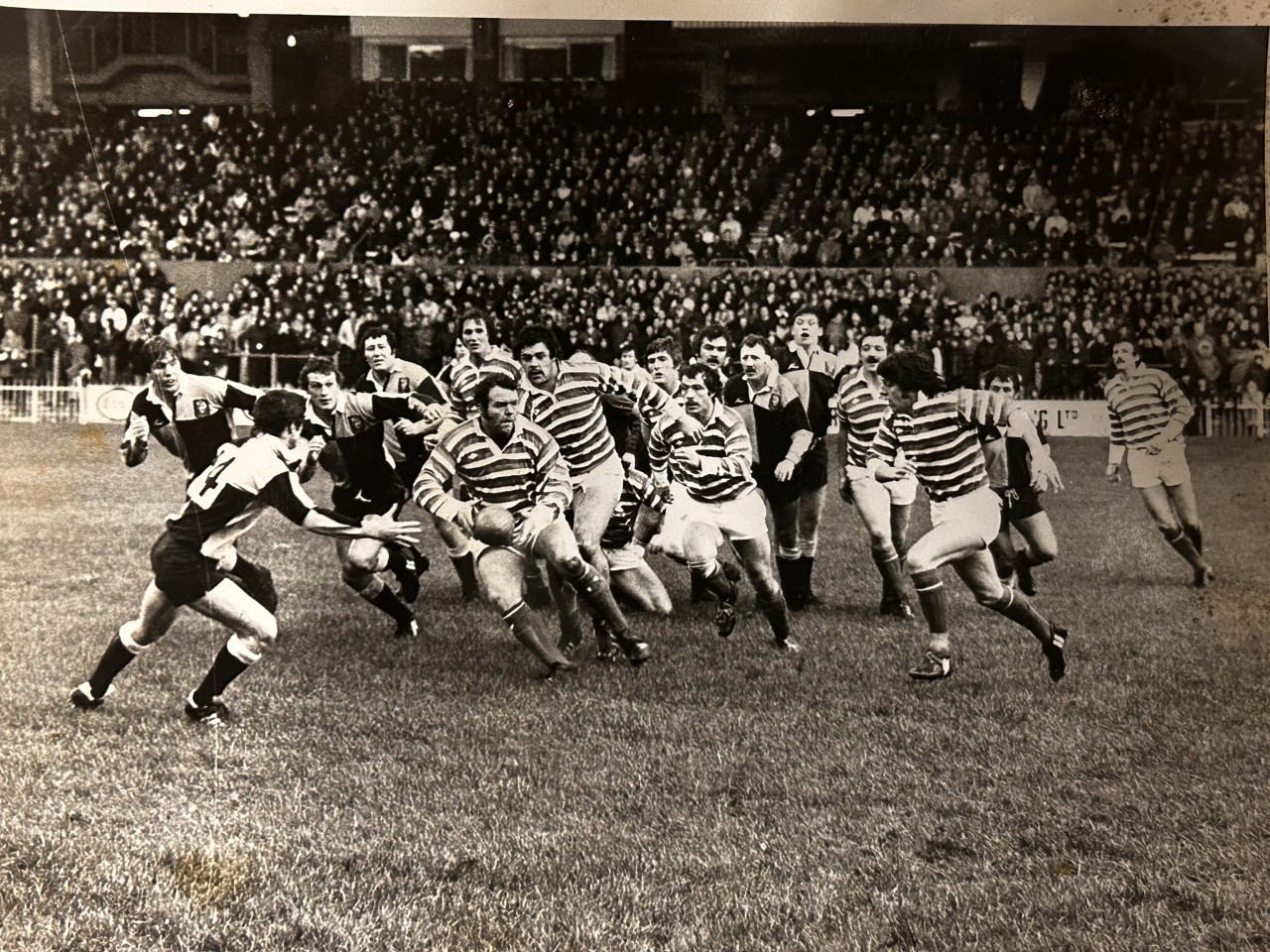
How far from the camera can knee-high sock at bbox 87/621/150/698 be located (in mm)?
2113

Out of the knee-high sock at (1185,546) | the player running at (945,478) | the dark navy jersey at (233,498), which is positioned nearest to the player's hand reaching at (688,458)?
the player running at (945,478)

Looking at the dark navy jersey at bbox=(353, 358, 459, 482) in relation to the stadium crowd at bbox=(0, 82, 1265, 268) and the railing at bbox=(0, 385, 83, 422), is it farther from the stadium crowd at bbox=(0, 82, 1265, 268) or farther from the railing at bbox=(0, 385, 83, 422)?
the railing at bbox=(0, 385, 83, 422)

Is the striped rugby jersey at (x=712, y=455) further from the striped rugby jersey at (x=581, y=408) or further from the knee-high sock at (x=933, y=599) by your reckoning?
the knee-high sock at (x=933, y=599)

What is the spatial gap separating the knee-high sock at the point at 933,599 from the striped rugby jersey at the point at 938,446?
185 millimetres

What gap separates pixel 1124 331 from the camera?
2172mm

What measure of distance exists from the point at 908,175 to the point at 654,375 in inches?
29.5

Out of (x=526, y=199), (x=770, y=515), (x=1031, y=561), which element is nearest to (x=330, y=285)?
(x=526, y=199)

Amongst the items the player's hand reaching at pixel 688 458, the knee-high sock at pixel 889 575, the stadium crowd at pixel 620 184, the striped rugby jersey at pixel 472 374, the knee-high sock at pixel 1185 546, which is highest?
the stadium crowd at pixel 620 184

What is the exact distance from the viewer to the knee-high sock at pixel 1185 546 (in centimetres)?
216

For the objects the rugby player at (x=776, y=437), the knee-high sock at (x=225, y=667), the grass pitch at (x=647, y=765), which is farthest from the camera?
the rugby player at (x=776, y=437)

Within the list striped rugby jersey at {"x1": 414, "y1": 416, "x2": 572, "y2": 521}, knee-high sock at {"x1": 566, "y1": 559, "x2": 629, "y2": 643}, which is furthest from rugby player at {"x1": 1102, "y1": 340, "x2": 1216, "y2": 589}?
striped rugby jersey at {"x1": 414, "y1": 416, "x2": 572, "y2": 521}

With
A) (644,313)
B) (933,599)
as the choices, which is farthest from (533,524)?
(933,599)

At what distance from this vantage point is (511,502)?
7.25ft

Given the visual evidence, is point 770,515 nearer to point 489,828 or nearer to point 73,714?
point 489,828
